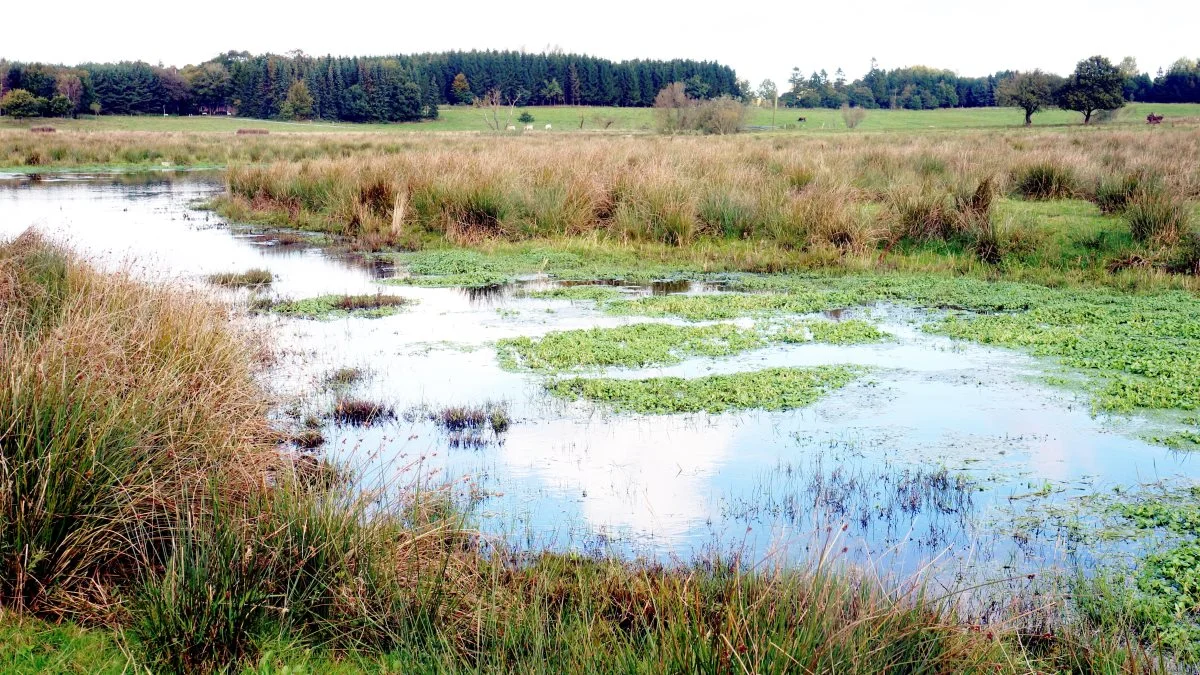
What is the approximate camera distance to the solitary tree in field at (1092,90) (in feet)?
208

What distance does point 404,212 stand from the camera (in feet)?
54.5

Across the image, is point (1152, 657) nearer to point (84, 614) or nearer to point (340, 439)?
point (84, 614)

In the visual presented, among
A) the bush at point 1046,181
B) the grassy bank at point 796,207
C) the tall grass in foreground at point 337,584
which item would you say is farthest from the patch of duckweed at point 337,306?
the bush at point 1046,181

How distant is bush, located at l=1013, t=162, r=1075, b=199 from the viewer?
15727mm

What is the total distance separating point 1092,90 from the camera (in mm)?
63531

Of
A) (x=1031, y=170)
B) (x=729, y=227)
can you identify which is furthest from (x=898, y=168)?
(x=729, y=227)

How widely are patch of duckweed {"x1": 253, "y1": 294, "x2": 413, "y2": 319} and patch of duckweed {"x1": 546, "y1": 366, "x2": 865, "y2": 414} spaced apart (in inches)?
145

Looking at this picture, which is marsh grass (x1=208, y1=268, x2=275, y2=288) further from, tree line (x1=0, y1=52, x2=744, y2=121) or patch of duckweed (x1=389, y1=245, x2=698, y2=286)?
tree line (x1=0, y1=52, x2=744, y2=121)

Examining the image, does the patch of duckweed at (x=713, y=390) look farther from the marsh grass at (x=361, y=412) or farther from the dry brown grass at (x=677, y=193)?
the dry brown grass at (x=677, y=193)

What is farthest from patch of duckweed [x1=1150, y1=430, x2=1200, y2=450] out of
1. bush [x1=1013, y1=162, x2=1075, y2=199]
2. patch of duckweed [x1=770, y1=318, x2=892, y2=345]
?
bush [x1=1013, y1=162, x2=1075, y2=199]

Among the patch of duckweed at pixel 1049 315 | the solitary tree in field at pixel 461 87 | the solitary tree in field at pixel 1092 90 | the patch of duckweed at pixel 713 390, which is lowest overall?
the patch of duckweed at pixel 713 390

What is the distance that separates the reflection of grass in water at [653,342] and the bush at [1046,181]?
322 inches

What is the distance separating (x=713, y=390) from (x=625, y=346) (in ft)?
5.07

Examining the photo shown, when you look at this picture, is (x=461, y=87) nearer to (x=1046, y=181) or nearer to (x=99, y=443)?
(x=1046, y=181)
